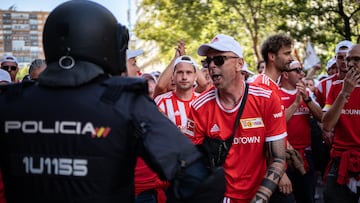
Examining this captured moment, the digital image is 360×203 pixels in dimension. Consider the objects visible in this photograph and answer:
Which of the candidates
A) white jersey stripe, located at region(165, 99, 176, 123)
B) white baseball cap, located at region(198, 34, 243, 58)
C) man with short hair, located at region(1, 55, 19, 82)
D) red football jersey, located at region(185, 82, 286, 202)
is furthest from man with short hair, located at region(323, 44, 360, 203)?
man with short hair, located at region(1, 55, 19, 82)

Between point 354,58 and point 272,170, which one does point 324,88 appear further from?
point 272,170

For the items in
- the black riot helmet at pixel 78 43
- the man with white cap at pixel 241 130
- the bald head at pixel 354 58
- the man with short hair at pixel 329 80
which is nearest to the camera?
the black riot helmet at pixel 78 43

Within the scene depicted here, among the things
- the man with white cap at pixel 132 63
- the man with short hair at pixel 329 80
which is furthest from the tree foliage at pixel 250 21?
the man with white cap at pixel 132 63

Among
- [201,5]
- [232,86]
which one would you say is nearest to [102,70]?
[232,86]

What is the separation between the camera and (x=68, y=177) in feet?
7.90

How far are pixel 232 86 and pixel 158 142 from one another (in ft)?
6.99

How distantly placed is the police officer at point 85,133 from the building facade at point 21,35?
8.44 m

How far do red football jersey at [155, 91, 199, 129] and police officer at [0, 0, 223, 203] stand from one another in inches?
138

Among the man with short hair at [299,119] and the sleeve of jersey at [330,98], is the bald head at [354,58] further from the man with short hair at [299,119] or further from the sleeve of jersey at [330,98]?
the man with short hair at [299,119]

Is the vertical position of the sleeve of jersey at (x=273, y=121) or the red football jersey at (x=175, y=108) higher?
the sleeve of jersey at (x=273, y=121)

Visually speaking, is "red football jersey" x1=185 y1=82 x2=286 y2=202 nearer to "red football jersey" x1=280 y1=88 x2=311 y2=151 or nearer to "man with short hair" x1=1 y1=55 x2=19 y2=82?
"red football jersey" x1=280 y1=88 x2=311 y2=151

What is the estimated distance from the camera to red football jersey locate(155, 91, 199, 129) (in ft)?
19.9

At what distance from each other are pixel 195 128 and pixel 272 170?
0.73m

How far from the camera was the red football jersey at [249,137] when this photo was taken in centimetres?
425
